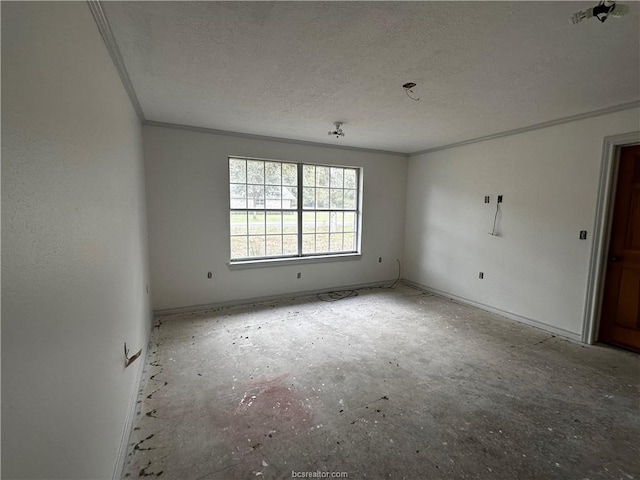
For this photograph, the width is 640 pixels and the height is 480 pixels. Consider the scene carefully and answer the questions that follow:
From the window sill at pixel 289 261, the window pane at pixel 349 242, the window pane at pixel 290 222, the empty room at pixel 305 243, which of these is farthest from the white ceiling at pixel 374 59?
the window pane at pixel 349 242

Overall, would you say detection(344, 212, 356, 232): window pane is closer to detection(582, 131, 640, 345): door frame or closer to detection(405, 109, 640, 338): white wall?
detection(405, 109, 640, 338): white wall

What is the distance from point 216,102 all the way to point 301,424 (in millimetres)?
2892

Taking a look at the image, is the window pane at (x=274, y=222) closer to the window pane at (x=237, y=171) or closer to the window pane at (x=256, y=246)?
the window pane at (x=256, y=246)

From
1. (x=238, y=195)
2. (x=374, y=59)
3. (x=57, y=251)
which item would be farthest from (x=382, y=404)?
(x=238, y=195)

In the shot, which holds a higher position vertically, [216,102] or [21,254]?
[216,102]

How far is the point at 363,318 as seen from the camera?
154 inches

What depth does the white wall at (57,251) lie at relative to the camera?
720 millimetres

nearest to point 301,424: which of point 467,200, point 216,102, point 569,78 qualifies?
point 216,102

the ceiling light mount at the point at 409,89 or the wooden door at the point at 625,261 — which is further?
the wooden door at the point at 625,261

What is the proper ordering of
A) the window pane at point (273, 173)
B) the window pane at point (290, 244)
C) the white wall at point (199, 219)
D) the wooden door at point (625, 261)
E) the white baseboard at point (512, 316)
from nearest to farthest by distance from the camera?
the wooden door at point (625, 261)
the white baseboard at point (512, 316)
the white wall at point (199, 219)
the window pane at point (273, 173)
the window pane at point (290, 244)

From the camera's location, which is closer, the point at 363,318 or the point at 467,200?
the point at 363,318

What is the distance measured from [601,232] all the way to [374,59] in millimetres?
3019

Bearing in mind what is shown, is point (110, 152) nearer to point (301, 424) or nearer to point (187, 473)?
point (187, 473)

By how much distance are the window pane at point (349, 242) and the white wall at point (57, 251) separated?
386 centimetres
